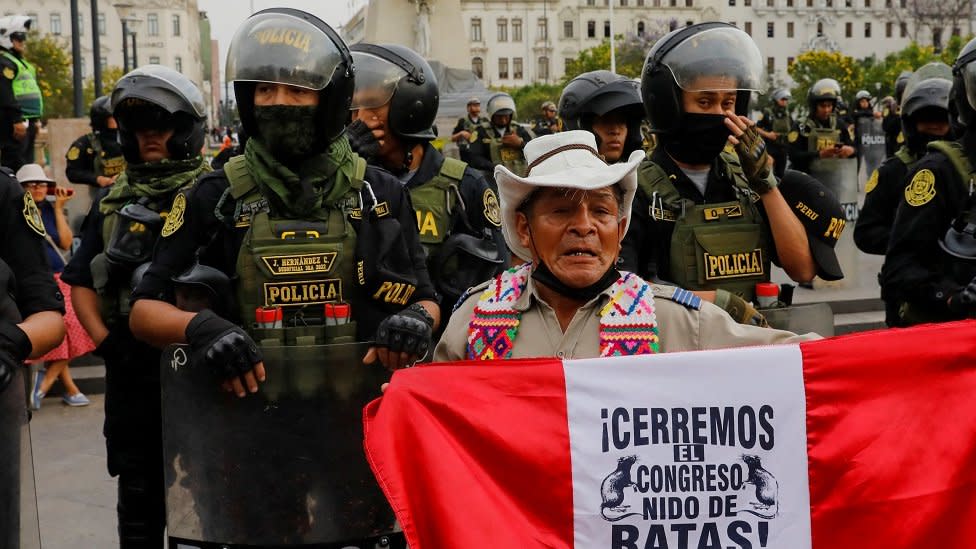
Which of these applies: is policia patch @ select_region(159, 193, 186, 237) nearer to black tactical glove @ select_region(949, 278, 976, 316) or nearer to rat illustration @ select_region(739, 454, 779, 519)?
rat illustration @ select_region(739, 454, 779, 519)

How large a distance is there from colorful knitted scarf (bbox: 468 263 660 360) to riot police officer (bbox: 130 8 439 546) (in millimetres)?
561

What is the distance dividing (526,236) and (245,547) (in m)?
1.23

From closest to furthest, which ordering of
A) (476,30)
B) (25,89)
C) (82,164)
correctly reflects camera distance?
(25,89) < (82,164) < (476,30)

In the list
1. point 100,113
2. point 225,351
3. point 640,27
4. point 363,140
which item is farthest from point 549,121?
point 640,27

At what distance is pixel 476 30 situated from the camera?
4801 inches

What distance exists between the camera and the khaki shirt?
10.2 feet

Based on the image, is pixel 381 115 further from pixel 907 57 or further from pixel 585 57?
pixel 585 57

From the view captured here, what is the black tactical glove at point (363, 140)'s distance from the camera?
5.49 metres

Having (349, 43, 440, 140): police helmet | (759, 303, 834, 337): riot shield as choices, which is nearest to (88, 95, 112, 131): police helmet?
(349, 43, 440, 140): police helmet

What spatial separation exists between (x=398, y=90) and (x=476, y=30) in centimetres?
11859

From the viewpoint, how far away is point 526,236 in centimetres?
331

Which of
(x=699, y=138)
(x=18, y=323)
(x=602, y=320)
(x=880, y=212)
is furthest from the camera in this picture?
(x=880, y=212)

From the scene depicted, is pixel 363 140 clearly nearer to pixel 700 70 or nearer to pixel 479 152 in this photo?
pixel 700 70

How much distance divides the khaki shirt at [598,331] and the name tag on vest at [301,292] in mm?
797
